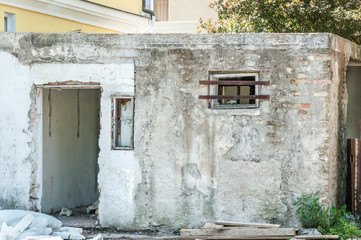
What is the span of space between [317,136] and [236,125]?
1238 mm

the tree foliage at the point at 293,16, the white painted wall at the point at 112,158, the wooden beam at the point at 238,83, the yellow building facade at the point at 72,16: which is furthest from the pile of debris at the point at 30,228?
the tree foliage at the point at 293,16

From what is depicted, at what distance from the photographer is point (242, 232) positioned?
8578 millimetres

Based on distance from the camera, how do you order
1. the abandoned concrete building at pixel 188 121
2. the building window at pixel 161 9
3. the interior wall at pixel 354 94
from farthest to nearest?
the building window at pixel 161 9 < the interior wall at pixel 354 94 < the abandoned concrete building at pixel 188 121

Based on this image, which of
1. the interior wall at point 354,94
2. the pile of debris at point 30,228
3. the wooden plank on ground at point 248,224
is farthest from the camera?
the interior wall at point 354,94

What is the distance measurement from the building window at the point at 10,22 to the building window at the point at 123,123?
474 cm

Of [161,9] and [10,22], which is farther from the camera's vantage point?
[161,9]

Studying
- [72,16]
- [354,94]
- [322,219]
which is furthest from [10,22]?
[322,219]

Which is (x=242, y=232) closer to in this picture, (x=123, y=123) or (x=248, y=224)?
(x=248, y=224)

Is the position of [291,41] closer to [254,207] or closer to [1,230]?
[254,207]

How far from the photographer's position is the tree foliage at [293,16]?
13961mm

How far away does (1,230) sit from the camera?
26.9ft

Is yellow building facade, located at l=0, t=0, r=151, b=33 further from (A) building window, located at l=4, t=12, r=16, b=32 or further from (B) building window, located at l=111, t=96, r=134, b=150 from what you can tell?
(B) building window, located at l=111, t=96, r=134, b=150

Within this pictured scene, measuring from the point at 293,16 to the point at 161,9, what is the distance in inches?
351

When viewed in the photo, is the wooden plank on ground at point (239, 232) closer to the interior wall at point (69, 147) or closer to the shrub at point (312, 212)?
the shrub at point (312, 212)
